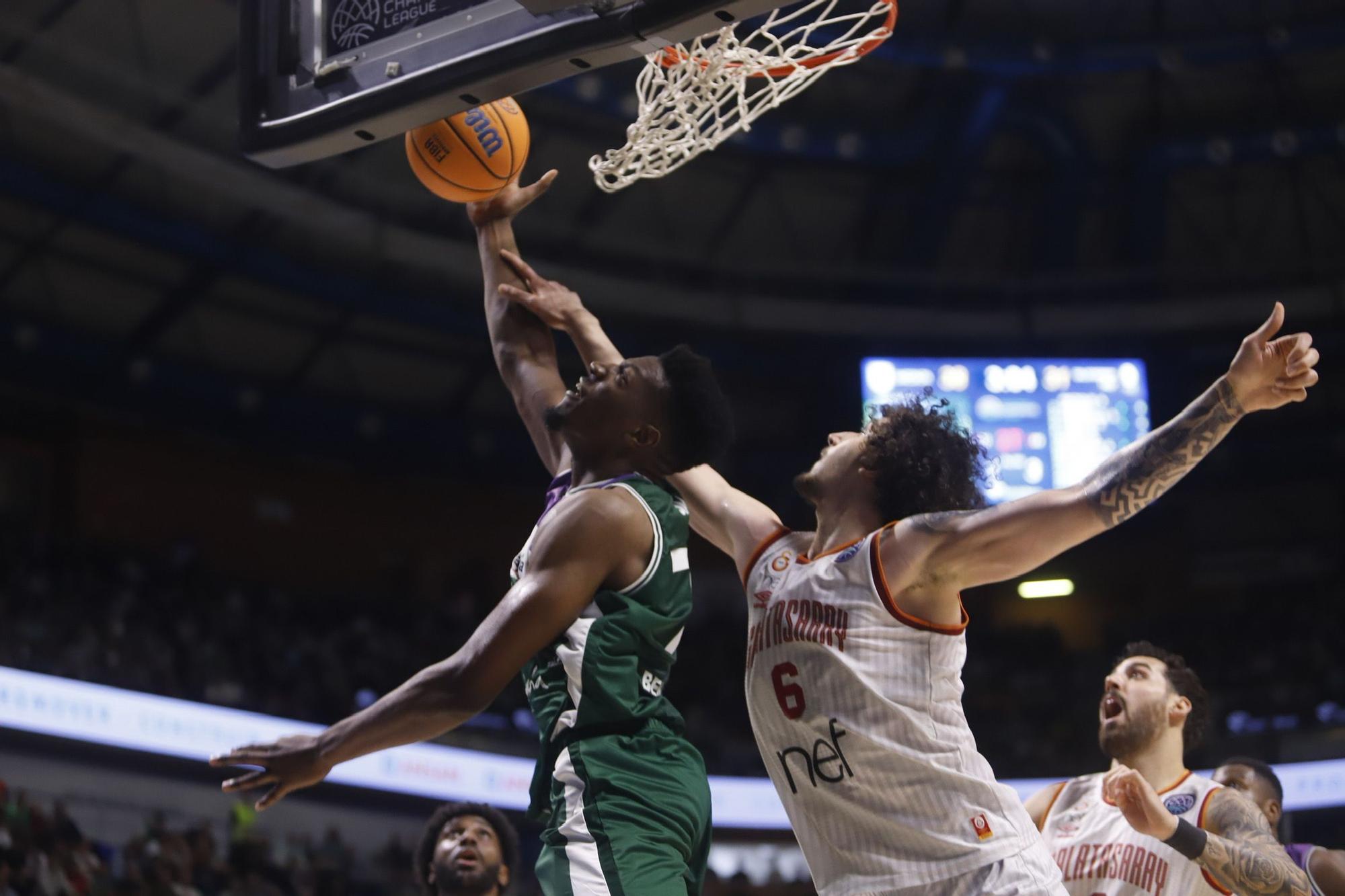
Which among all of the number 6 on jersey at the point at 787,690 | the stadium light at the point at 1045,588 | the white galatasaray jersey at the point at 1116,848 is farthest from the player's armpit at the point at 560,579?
the stadium light at the point at 1045,588

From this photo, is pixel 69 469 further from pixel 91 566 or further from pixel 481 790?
pixel 481 790

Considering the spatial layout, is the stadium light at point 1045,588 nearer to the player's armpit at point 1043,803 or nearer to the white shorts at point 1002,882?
the player's armpit at point 1043,803

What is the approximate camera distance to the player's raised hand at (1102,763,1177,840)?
349 centimetres

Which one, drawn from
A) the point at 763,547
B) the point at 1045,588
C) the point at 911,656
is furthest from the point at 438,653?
the point at 911,656

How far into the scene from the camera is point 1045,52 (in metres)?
13.4

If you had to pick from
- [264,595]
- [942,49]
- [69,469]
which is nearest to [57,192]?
[69,469]

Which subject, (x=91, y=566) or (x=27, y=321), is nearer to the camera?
(x=91, y=566)

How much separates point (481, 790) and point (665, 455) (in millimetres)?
9642

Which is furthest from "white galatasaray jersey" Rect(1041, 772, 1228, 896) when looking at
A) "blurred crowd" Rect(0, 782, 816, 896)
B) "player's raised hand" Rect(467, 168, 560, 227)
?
"blurred crowd" Rect(0, 782, 816, 896)

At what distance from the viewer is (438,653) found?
1405 cm

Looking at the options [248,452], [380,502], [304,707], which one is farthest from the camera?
[380,502]

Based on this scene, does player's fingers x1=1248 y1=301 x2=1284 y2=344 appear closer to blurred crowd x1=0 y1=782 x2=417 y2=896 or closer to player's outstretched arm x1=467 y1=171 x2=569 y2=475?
player's outstretched arm x1=467 y1=171 x2=569 y2=475

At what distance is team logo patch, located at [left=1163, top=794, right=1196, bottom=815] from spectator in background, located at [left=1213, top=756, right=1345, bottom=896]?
702 millimetres

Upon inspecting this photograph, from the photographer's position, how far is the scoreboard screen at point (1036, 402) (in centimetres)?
1405
